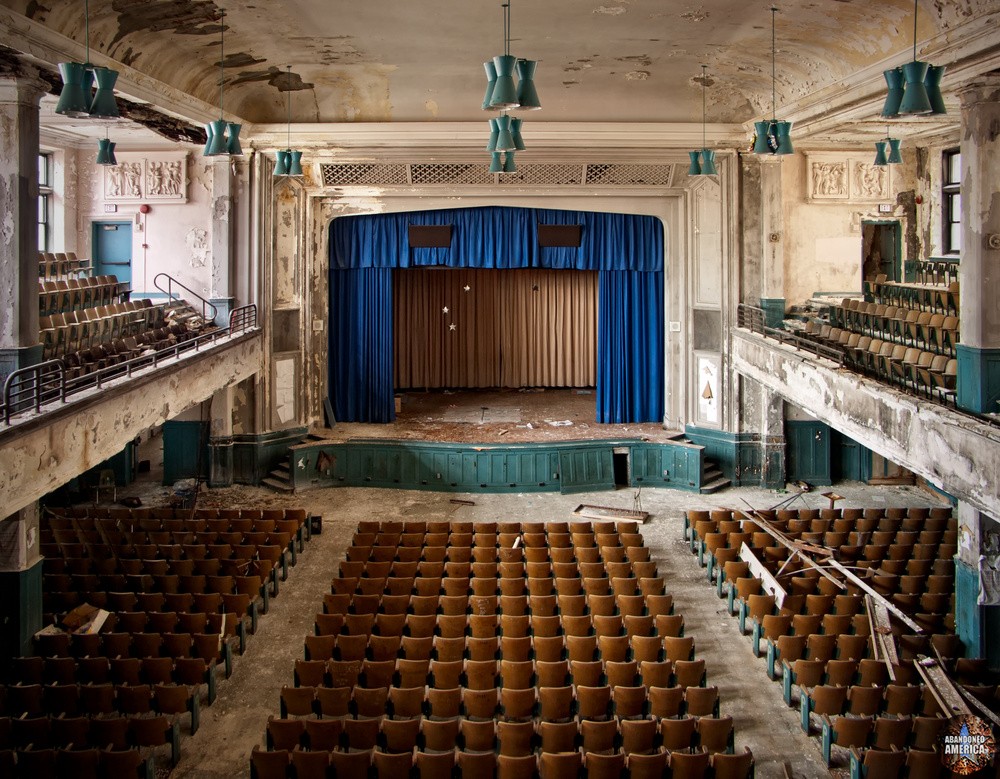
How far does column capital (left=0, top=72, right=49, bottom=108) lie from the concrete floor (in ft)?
23.1

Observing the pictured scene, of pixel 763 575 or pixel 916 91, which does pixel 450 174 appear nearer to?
pixel 763 575

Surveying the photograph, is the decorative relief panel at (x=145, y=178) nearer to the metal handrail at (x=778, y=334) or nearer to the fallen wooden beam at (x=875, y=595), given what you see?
the metal handrail at (x=778, y=334)

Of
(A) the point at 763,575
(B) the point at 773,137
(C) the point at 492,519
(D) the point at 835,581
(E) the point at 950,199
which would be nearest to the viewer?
(D) the point at 835,581

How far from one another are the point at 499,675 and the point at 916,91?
23.7 ft

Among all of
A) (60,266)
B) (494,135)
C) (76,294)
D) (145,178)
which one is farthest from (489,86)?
(145,178)

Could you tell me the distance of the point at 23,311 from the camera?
→ 1086 centimetres

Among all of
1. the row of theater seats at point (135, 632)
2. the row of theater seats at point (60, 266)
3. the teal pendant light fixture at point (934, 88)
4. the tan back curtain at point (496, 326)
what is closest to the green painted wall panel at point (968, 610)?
the teal pendant light fixture at point (934, 88)

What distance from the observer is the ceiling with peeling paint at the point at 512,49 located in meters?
12.0

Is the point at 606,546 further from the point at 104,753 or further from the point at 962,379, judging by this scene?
the point at 104,753

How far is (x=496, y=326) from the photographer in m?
24.8

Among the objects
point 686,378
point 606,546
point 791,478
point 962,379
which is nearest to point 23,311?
point 606,546

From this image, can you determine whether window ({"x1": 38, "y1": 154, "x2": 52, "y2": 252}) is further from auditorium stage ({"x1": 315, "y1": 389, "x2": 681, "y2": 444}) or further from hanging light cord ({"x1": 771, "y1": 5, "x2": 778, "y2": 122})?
hanging light cord ({"x1": 771, "y1": 5, "x2": 778, "y2": 122})

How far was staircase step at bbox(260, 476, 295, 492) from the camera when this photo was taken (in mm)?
18094

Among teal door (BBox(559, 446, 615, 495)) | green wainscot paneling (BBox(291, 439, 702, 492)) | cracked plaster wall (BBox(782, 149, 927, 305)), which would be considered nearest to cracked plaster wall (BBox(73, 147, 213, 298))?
green wainscot paneling (BBox(291, 439, 702, 492))
